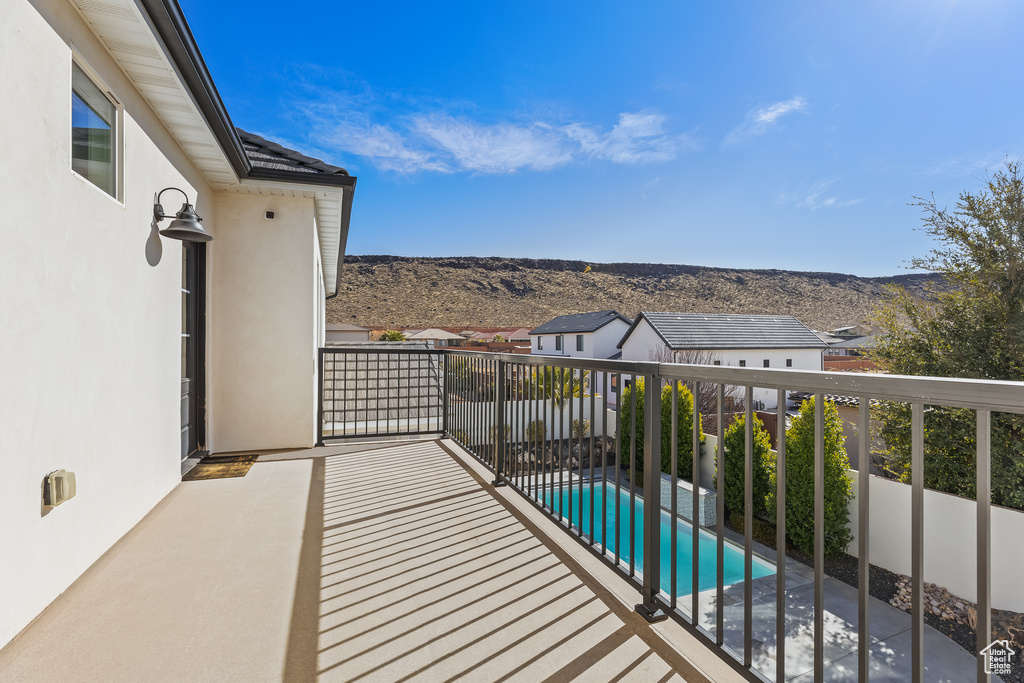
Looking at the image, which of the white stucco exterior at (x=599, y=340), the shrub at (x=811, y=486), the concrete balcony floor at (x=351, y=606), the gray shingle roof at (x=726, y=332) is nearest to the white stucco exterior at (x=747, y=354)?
the gray shingle roof at (x=726, y=332)

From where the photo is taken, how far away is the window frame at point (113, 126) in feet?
6.59

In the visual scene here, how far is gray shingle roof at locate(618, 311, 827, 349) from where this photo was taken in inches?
802

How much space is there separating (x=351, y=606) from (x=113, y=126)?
2.72m

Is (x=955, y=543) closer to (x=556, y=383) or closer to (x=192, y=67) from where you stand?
(x=556, y=383)

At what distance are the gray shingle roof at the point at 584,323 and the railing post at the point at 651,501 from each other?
2606 cm

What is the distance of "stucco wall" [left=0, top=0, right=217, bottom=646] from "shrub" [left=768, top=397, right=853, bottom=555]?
7207 mm

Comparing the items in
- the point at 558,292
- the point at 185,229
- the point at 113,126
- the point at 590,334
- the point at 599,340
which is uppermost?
the point at 558,292

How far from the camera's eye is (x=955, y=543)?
200 inches

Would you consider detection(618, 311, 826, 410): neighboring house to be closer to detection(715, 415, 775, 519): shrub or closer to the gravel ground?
detection(715, 415, 775, 519): shrub

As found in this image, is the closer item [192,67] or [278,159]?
[192,67]

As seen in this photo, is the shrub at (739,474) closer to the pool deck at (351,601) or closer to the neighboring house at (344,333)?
the pool deck at (351,601)

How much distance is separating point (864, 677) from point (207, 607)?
214 cm

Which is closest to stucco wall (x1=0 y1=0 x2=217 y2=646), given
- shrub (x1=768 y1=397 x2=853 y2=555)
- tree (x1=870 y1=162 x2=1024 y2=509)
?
shrub (x1=768 y1=397 x2=853 y2=555)

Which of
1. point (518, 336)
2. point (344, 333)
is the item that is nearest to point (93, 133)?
point (344, 333)
